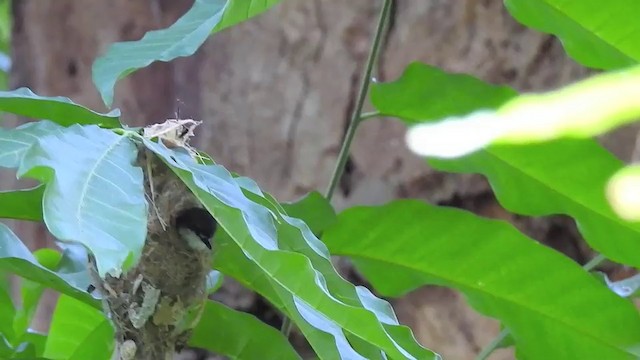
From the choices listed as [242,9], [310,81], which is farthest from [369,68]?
[310,81]

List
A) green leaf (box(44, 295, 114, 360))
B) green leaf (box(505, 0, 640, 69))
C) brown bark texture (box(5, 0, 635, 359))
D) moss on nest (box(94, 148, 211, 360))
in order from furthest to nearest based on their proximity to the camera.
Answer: brown bark texture (box(5, 0, 635, 359)) < green leaf (box(44, 295, 114, 360)) < green leaf (box(505, 0, 640, 69)) < moss on nest (box(94, 148, 211, 360))

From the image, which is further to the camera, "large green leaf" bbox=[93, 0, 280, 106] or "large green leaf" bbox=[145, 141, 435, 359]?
"large green leaf" bbox=[93, 0, 280, 106]

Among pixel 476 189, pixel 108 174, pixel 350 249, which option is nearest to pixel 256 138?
pixel 476 189

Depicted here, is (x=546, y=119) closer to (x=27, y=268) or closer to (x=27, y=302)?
(x=27, y=268)

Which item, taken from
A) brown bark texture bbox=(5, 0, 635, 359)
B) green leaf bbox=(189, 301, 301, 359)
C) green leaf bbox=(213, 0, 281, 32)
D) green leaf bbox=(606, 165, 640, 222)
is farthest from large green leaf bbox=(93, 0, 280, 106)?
brown bark texture bbox=(5, 0, 635, 359)

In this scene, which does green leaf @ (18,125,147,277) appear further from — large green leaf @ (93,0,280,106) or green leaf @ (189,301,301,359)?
green leaf @ (189,301,301,359)
